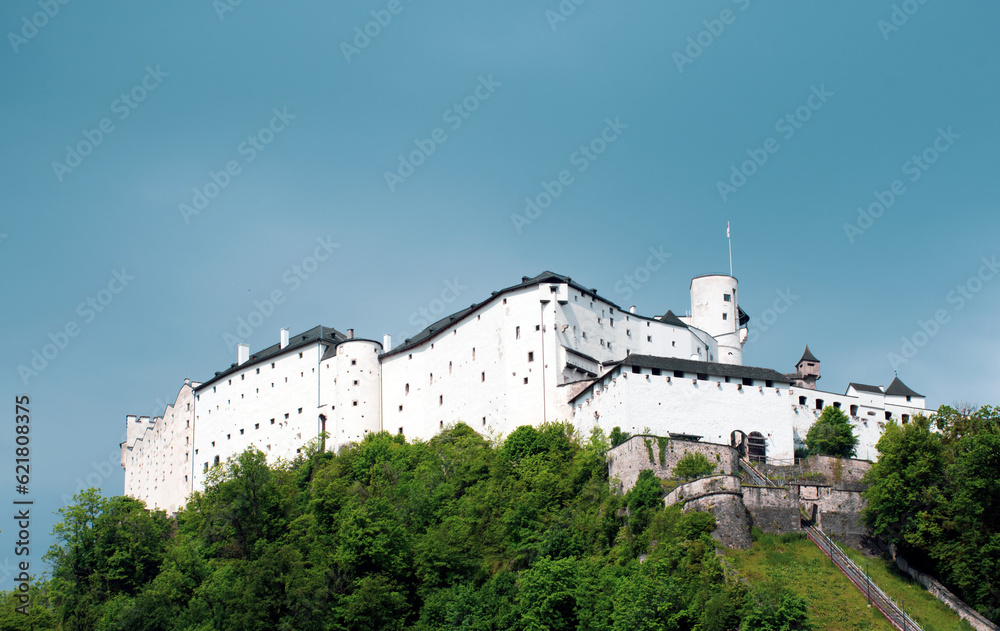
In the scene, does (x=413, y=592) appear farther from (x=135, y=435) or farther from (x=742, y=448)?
(x=135, y=435)

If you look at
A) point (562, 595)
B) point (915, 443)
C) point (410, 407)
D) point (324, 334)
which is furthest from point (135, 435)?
point (915, 443)

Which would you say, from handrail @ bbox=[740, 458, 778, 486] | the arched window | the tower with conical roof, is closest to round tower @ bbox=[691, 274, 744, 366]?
the tower with conical roof

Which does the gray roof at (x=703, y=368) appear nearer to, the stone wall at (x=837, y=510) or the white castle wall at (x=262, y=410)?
the stone wall at (x=837, y=510)

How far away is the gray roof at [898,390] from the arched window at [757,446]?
15476 mm

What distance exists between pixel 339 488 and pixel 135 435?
161ft

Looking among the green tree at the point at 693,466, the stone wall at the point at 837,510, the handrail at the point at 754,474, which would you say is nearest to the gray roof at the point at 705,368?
the handrail at the point at 754,474

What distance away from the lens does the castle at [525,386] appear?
6588 centimetres

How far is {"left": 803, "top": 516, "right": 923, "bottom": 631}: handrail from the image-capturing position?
47.5 meters

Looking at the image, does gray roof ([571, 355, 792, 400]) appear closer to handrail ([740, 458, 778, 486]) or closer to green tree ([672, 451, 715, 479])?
handrail ([740, 458, 778, 486])

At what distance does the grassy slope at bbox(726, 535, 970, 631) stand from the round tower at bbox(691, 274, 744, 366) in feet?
108

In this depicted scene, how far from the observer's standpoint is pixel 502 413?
244 ft

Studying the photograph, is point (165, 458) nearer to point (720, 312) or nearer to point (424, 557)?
point (720, 312)

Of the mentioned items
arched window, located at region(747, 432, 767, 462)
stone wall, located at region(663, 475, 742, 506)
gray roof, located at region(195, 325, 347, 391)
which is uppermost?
gray roof, located at region(195, 325, 347, 391)

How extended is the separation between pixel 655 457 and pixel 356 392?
3143cm
